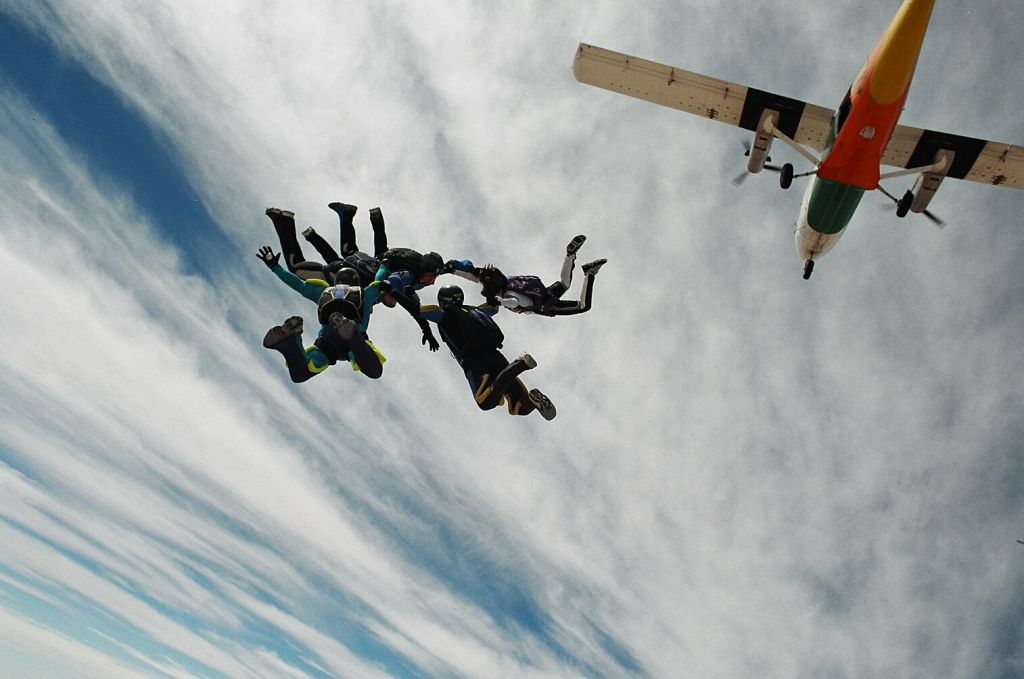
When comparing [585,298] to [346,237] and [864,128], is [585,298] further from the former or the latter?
[864,128]

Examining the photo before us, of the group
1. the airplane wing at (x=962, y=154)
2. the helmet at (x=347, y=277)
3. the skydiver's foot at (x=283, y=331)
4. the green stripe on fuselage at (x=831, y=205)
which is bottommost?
the skydiver's foot at (x=283, y=331)

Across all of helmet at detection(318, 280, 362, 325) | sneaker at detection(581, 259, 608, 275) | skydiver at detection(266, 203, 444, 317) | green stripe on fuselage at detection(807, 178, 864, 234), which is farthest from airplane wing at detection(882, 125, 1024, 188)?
helmet at detection(318, 280, 362, 325)

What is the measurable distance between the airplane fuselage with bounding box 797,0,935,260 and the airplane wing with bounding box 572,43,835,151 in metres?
Answer: 2.35

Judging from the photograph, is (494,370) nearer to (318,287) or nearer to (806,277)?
(318,287)

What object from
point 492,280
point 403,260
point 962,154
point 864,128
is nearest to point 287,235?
point 403,260

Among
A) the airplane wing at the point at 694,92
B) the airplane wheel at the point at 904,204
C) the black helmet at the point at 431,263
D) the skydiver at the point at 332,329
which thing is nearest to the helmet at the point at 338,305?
the skydiver at the point at 332,329

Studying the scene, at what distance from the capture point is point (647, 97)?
18.2 m

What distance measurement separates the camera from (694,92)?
18.2m

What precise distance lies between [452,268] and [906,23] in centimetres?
1150

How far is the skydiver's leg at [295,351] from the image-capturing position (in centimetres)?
725

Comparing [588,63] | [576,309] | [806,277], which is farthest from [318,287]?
[806,277]

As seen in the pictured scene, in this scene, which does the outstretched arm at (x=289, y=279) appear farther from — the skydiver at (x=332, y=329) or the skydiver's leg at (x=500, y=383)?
the skydiver's leg at (x=500, y=383)

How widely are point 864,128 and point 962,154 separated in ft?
21.7

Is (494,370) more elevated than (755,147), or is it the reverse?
(755,147)
